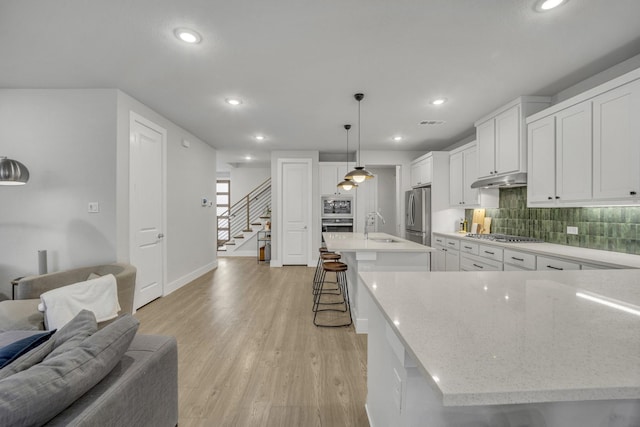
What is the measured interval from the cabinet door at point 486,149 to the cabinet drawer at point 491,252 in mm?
1065

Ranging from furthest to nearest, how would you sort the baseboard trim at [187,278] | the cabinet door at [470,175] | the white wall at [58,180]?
the cabinet door at [470,175]
the baseboard trim at [187,278]
the white wall at [58,180]

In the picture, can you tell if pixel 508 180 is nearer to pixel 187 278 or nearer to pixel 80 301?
pixel 80 301

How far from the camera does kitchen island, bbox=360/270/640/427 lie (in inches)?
21.6

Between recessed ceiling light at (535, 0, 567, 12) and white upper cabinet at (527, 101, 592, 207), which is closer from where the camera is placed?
recessed ceiling light at (535, 0, 567, 12)

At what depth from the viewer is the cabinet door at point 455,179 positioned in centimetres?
475

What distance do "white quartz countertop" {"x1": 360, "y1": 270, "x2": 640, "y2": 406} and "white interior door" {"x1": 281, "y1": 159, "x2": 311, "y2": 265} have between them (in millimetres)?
4978

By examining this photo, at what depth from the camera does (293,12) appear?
193 cm

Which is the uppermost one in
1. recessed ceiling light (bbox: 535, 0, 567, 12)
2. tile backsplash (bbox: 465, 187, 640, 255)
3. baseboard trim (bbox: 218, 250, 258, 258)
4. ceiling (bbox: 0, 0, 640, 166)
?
ceiling (bbox: 0, 0, 640, 166)

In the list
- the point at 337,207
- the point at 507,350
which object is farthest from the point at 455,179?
the point at 507,350

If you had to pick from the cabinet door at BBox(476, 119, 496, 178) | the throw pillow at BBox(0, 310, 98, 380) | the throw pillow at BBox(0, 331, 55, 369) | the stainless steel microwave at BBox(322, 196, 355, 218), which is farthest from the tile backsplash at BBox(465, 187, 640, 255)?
the throw pillow at BBox(0, 331, 55, 369)

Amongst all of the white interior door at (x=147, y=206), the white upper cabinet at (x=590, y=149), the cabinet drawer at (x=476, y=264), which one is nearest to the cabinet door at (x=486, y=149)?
the white upper cabinet at (x=590, y=149)

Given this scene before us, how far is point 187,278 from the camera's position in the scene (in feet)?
15.6

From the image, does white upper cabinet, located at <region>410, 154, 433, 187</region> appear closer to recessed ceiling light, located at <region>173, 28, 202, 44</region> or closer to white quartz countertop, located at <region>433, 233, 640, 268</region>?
white quartz countertop, located at <region>433, 233, 640, 268</region>

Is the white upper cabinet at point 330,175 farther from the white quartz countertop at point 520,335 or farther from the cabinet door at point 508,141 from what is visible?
the white quartz countertop at point 520,335
